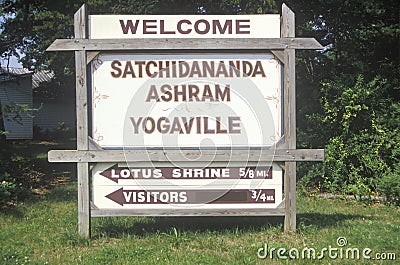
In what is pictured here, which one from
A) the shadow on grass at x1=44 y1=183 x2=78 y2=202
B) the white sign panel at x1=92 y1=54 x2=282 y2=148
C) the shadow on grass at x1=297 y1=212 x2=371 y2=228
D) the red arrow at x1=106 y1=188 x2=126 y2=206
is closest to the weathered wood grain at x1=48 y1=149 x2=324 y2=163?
the white sign panel at x1=92 y1=54 x2=282 y2=148

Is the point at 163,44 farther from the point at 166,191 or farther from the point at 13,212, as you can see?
the point at 13,212

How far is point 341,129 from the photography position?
11.4 meters

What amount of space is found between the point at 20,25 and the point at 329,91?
36.9 ft

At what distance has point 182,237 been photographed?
6.45 metres

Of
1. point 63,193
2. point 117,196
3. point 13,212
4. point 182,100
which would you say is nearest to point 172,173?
point 117,196

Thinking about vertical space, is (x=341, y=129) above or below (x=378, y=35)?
below

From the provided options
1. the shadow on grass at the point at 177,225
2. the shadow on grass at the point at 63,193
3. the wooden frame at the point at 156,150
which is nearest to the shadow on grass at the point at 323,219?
the shadow on grass at the point at 177,225

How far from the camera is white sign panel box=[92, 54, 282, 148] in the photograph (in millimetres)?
6445

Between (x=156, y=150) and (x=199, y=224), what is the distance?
161 centimetres

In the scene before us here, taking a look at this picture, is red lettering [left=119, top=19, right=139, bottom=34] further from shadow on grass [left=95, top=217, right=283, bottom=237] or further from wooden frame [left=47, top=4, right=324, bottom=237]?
shadow on grass [left=95, top=217, right=283, bottom=237]

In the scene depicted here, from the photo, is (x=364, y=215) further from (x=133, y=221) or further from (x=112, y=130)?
(x=112, y=130)

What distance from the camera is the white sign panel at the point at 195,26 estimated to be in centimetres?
647

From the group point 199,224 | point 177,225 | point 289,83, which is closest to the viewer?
point 289,83

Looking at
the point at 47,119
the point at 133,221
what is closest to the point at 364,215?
the point at 133,221
